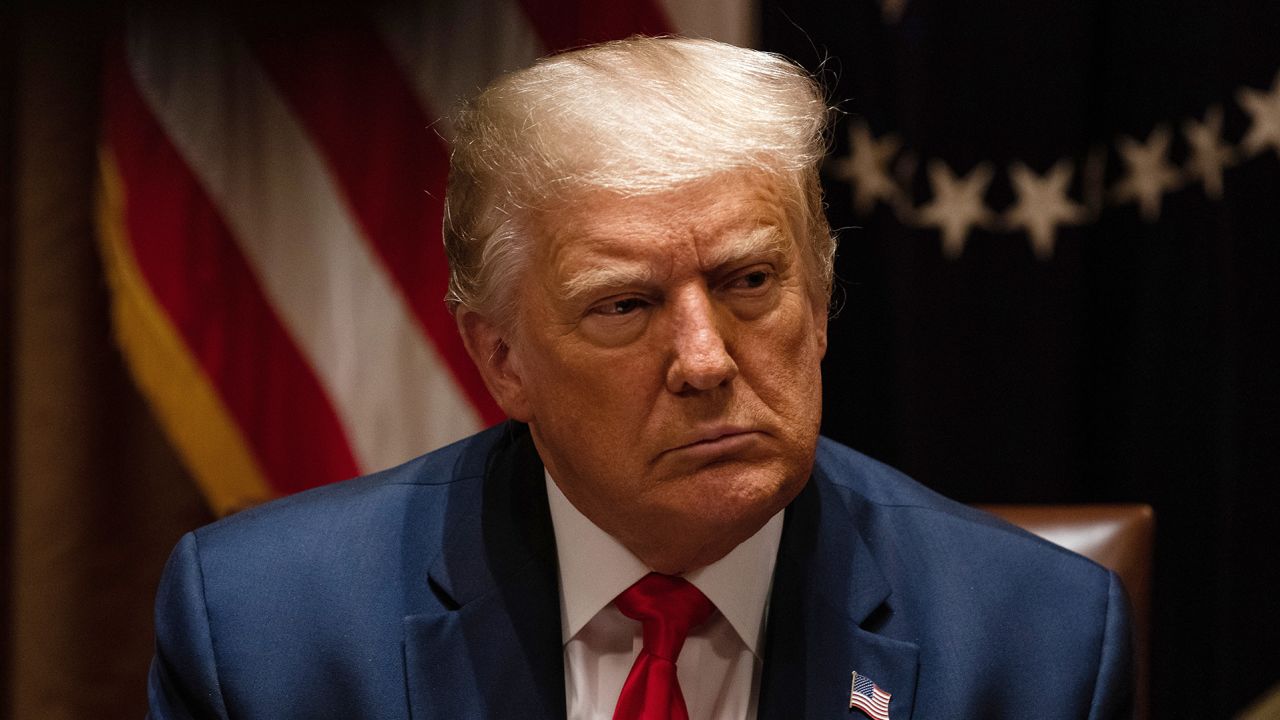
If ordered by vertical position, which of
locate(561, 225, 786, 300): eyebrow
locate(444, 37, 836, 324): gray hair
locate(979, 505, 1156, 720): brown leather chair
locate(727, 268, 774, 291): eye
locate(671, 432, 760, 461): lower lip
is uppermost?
locate(444, 37, 836, 324): gray hair

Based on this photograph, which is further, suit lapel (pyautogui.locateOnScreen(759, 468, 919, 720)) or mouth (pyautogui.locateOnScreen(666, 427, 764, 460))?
suit lapel (pyautogui.locateOnScreen(759, 468, 919, 720))

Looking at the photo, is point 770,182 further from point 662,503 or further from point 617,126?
point 662,503

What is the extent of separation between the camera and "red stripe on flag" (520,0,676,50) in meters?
2.72

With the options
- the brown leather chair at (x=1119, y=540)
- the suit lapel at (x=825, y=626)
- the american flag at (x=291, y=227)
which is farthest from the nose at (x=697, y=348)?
the american flag at (x=291, y=227)

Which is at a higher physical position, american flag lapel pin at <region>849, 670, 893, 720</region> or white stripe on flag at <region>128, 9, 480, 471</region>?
white stripe on flag at <region>128, 9, 480, 471</region>

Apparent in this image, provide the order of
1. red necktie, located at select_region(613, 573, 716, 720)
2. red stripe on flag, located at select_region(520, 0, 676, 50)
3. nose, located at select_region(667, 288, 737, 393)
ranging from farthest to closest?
1. red stripe on flag, located at select_region(520, 0, 676, 50)
2. red necktie, located at select_region(613, 573, 716, 720)
3. nose, located at select_region(667, 288, 737, 393)

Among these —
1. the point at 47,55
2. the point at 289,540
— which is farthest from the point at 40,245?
the point at 289,540

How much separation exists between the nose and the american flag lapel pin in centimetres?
45

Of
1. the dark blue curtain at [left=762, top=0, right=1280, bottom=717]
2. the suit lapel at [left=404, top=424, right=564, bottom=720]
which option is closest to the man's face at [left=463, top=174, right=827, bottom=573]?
the suit lapel at [left=404, top=424, right=564, bottom=720]

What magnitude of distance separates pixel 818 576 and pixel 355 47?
1.68 metres

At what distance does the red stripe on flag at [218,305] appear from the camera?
2838 mm

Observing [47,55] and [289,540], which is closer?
[289,540]

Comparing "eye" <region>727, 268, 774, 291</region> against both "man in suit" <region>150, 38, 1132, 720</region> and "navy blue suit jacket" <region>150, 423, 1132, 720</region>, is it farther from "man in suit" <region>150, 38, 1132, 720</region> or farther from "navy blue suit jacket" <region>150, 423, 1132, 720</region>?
"navy blue suit jacket" <region>150, 423, 1132, 720</region>

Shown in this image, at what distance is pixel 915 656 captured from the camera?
1.71 metres
